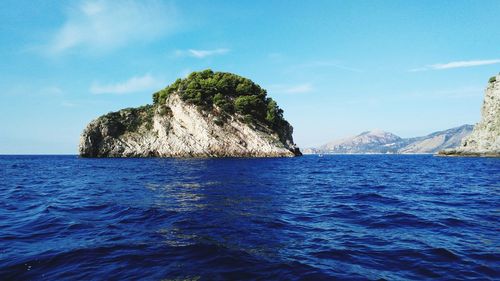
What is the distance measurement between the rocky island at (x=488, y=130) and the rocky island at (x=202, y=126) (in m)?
58.6

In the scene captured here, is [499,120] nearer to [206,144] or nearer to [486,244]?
[206,144]

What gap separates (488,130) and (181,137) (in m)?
97.7

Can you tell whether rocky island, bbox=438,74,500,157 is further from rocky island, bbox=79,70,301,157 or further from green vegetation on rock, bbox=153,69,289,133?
green vegetation on rock, bbox=153,69,289,133

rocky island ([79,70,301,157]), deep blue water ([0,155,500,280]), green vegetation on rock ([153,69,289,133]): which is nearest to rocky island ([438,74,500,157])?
rocky island ([79,70,301,157])

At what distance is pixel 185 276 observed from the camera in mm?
7762

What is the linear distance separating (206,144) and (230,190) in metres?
74.5

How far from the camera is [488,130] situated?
Answer: 10262 cm

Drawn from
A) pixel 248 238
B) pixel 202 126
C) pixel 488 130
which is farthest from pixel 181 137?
pixel 488 130

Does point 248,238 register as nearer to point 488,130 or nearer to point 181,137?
point 181,137

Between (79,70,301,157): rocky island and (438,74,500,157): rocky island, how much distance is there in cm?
5860

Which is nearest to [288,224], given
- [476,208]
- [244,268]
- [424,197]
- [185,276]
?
[244,268]

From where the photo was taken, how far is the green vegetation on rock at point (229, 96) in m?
102

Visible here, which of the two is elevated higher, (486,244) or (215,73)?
(215,73)

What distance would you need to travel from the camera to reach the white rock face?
97.2 metres
